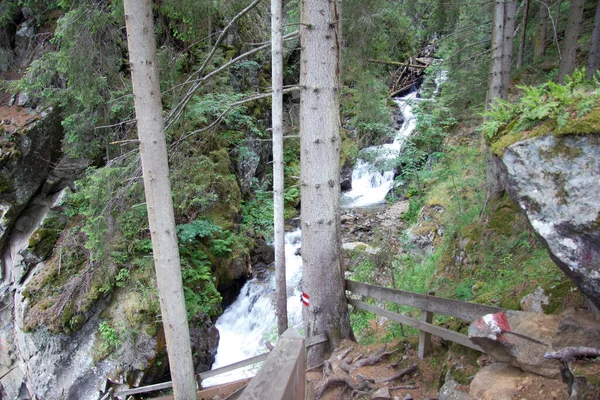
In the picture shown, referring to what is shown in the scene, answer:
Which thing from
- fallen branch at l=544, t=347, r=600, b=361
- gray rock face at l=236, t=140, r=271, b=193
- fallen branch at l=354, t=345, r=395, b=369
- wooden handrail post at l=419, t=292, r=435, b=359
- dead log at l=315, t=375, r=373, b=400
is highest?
gray rock face at l=236, t=140, r=271, b=193

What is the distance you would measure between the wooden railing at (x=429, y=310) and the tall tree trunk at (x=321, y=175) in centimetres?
55

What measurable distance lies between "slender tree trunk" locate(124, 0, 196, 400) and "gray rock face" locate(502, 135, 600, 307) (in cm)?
Result: 360

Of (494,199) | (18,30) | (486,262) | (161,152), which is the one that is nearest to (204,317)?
(161,152)

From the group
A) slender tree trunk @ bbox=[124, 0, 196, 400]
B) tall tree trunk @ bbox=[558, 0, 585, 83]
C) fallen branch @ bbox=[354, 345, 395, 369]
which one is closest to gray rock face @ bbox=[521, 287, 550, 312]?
fallen branch @ bbox=[354, 345, 395, 369]

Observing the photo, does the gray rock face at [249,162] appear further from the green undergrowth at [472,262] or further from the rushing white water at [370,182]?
the green undergrowth at [472,262]

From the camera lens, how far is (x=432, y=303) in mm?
4199

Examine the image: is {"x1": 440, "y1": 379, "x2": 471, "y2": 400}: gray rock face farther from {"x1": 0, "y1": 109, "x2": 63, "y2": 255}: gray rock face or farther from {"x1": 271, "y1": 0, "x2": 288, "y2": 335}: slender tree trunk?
{"x1": 0, "y1": 109, "x2": 63, "y2": 255}: gray rock face

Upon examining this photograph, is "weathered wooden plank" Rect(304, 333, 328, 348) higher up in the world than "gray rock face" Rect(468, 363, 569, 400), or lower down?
lower down

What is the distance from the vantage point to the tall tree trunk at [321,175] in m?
4.87

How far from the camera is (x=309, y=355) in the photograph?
5.24m

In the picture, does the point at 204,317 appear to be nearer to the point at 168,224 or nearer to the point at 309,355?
the point at 309,355

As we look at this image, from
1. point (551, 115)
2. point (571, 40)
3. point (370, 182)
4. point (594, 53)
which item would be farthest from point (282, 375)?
point (370, 182)

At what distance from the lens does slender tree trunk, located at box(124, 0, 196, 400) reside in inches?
155

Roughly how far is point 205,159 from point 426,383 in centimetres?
672
